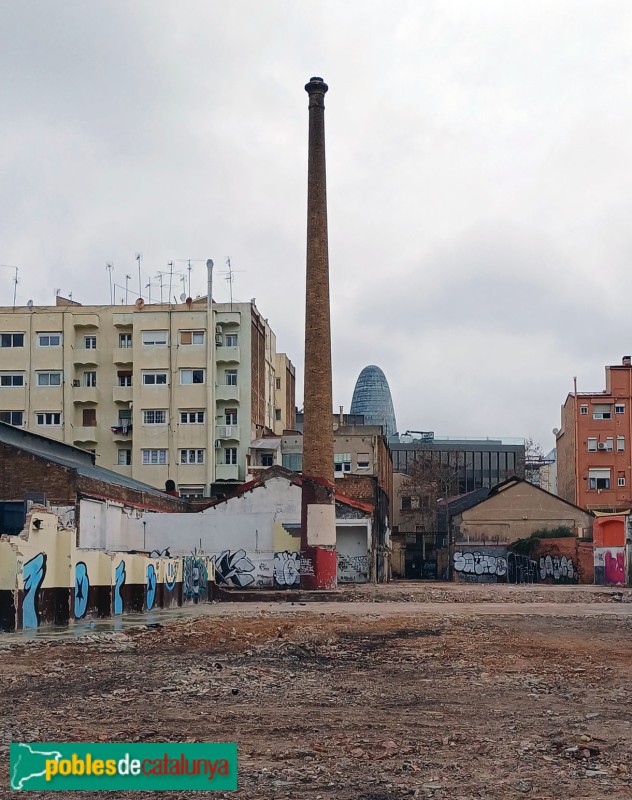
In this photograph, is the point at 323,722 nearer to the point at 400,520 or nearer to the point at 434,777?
the point at 434,777

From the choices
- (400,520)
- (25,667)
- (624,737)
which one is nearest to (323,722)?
(624,737)

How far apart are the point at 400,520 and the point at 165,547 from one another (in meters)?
46.2

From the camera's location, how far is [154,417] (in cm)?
7312

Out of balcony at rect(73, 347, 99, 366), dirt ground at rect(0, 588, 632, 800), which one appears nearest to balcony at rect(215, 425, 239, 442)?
balcony at rect(73, 347, 99, 366)

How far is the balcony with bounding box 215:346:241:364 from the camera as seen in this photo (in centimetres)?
7275

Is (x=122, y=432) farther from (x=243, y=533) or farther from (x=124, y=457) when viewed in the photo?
(x=243, y=533)

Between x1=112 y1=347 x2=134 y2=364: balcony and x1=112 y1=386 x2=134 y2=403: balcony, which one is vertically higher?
x1=112 y1=347 x2=134 y2=364: balcony

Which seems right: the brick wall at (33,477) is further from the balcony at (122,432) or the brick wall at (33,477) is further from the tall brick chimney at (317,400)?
the balcony at (122,432)

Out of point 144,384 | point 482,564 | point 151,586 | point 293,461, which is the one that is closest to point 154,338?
point 144,384

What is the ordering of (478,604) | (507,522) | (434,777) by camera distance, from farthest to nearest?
(507,522), (478,604), (434,777)

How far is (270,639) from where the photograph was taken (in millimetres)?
19516

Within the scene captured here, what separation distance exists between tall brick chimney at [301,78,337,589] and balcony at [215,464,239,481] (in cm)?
2430

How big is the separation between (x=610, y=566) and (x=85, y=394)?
39671 mm

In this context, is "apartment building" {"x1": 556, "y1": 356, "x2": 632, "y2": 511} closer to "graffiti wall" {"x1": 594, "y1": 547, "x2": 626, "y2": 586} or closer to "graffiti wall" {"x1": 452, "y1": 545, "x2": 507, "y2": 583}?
"graffiti wall" {"x1": 452, "y1": 545, "x2": 507, "y2": 583}
